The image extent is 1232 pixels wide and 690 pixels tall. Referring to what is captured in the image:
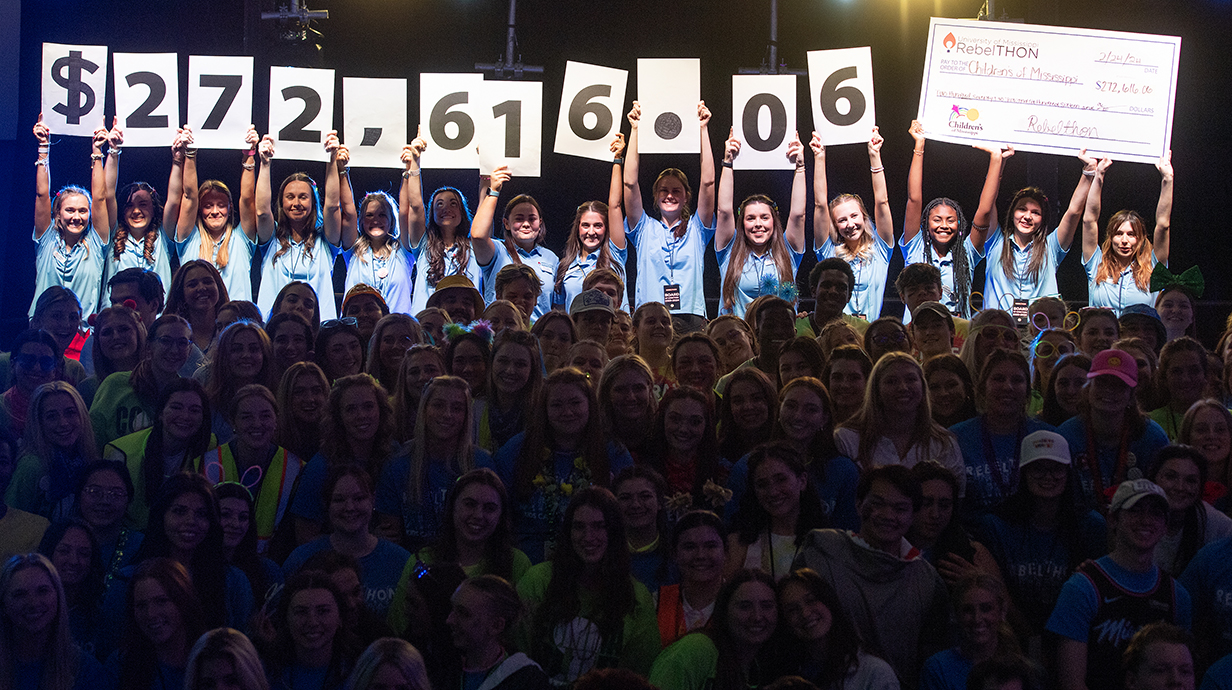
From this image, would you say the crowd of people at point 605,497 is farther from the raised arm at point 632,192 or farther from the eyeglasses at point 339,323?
the raised arm at point 632,192

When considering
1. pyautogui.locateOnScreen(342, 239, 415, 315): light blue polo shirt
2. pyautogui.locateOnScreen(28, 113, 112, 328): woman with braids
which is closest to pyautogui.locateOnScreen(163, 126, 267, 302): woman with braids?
pyautogui.locateOnScreen(28, 113, 112, 328): woman with braids

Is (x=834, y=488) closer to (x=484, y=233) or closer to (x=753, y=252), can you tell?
(x=753, y=252)

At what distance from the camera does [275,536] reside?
15.3 ft

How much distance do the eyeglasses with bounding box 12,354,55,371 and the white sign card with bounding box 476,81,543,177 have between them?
3399mm

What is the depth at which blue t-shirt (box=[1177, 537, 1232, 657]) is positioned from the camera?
411 centimetres

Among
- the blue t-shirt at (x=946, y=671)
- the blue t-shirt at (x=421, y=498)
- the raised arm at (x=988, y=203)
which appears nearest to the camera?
the blue t-shirt at (x=946, y=671)

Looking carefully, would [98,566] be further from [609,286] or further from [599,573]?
[609,286]

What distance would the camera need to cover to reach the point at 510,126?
8188mm

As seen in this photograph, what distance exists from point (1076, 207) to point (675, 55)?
3.47 m

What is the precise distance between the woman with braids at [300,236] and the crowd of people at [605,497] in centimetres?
118

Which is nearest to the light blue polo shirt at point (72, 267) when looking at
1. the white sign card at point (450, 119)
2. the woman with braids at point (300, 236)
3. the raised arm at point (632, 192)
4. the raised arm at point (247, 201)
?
the raised arm at point (247, 201)

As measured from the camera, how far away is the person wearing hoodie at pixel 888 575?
159 inches

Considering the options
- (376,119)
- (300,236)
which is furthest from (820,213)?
(300,236)

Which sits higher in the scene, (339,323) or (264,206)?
(264,206)
